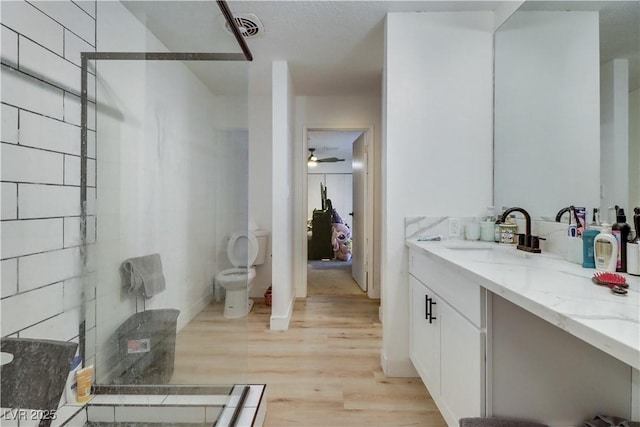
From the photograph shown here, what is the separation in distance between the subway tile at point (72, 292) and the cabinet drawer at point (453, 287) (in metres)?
1.69

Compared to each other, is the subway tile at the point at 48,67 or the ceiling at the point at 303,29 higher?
the ceiling at the point at 303,29

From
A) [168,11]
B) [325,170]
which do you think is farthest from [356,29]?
[325,170]

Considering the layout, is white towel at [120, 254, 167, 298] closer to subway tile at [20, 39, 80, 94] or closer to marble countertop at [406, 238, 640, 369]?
subway tile at [20, 39, 80, 94]

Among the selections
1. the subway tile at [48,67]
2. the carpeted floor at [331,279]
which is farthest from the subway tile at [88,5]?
the carpeted floor at [331,279]

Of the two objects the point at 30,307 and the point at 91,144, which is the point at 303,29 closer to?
the point at 91,144

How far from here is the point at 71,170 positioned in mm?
1356

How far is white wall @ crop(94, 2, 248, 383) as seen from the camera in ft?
5.10

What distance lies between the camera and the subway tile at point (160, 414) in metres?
1.34

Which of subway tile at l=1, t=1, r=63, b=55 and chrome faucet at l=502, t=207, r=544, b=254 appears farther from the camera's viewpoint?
chrome faucet at l=502, t=207, r=544, b=254

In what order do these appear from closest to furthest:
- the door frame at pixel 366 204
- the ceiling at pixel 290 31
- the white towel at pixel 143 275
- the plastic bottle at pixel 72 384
Answer: 1. the plastic bottle at pixel 72 384
2. the white towel at pixel 143 275
3. the ceiling at pixel 290 31
4. the door frame at pixel 366 204

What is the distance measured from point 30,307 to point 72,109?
861 mm

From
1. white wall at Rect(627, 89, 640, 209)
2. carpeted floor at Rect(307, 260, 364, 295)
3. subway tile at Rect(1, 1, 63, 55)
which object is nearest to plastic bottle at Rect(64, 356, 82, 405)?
subway tile at Rect(1, 1, 63, 55)

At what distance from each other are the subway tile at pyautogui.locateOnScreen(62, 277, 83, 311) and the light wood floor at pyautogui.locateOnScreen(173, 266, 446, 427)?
60 centimetres

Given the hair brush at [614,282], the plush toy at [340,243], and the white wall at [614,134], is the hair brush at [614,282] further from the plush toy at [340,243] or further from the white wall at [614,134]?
the plush toy at [340,243]
